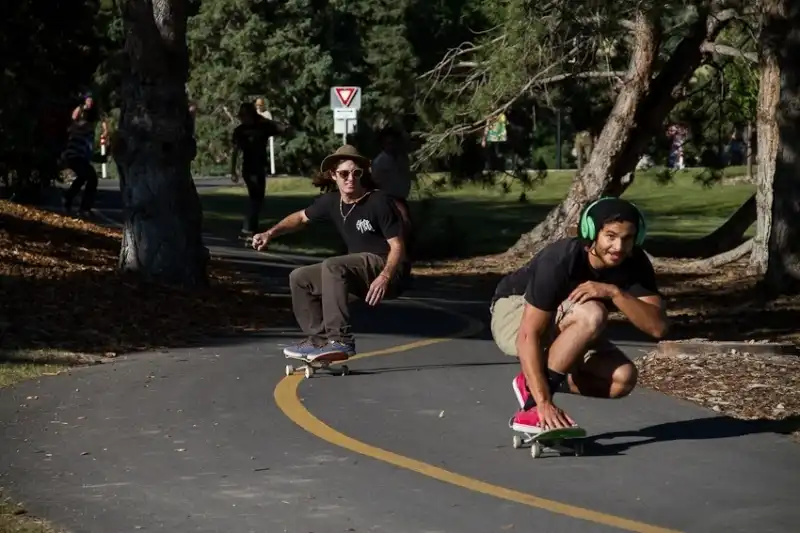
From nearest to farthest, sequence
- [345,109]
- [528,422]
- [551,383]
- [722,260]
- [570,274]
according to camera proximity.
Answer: [570,274] → [528,422] → [551,383] → [722,260] → [345,109]

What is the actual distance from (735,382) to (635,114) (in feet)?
39.8

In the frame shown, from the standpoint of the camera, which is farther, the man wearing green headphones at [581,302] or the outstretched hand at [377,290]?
the outstretched hand at [377,290]

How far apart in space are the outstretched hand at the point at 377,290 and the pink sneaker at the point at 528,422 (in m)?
2.88

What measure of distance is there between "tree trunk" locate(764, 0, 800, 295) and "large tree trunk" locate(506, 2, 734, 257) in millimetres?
5230

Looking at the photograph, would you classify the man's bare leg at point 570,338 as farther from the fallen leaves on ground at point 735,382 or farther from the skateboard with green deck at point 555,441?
the fallen leaves on ground at point 735,382

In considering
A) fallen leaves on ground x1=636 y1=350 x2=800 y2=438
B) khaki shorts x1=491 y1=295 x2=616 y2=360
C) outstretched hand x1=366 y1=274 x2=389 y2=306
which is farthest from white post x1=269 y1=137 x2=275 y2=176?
khaki shorts x1=491 y1=295 x2=616 y2=360

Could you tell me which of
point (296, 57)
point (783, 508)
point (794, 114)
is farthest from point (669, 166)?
point (296, 57)

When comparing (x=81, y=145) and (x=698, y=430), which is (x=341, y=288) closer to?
(x=698, y=430)

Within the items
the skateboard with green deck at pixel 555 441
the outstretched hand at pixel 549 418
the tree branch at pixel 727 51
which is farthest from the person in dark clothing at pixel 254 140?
the outstretched hand at pixel 549 418

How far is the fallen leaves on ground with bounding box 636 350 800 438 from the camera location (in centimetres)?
1019

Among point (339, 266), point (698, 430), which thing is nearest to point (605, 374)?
point (698, 430)

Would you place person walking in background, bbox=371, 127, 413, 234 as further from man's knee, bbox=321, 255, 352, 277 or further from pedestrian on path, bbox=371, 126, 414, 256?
man's knee, bbox=321, 255, 352, 277

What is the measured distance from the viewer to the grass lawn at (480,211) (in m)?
25.8

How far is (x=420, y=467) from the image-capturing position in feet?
26.7
